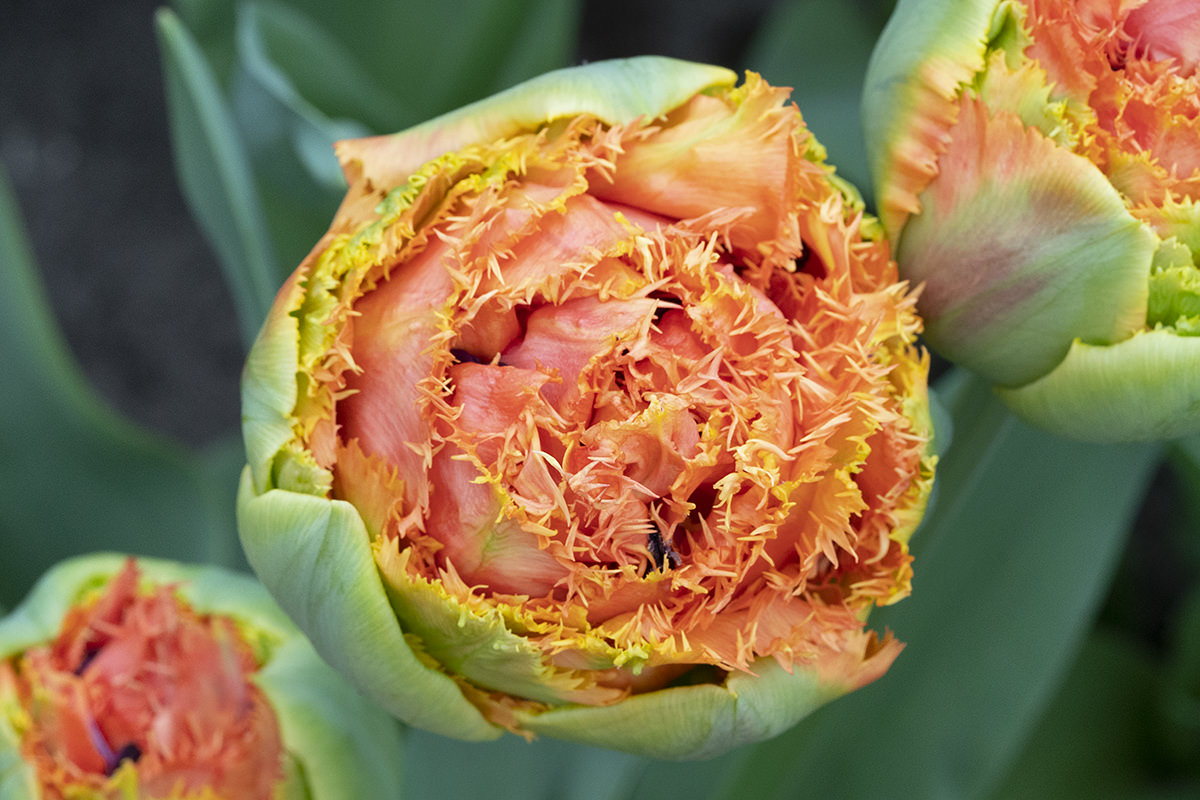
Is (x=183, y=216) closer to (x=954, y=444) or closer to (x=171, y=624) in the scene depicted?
(x=171, y=624)

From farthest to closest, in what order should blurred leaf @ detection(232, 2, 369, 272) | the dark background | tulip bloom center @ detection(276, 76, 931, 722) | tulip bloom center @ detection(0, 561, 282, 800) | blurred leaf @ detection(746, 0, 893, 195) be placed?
the dark background < blurred leaf @ detection(746, 0, 893, 195) < blurred leaf @ detection(232, 2, 369, 272) < tulip bloom center @ detection(0, 561, 282, 800) < tulip bloom center @ detection(276, 76, 931, 722)

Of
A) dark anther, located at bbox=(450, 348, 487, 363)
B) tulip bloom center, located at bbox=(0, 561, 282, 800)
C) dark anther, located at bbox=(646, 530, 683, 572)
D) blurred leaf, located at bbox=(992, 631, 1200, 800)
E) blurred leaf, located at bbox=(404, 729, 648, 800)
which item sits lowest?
blurred leaf, located at bbox=(992, 631, 1200, 800)

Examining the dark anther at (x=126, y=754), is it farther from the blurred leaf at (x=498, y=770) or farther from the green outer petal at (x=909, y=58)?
the green outer petal at (x=909, y=58)

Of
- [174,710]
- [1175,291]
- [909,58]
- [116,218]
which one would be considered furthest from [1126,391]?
[116,218]

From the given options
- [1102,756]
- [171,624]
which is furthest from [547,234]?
[1102,756]

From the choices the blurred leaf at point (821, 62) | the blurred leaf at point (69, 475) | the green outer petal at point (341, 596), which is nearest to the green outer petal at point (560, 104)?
the green outer petal at point (341, 596)

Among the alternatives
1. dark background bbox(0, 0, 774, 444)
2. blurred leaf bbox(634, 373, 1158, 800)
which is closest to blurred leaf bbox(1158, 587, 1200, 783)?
blurred leaf bbox(634, 373, 1158, 800)

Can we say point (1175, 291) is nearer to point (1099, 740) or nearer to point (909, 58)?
point (909, 58)

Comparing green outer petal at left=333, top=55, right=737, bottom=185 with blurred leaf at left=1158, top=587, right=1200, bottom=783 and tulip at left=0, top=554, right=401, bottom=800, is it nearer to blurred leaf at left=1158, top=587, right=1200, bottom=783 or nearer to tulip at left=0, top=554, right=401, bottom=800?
tulip at left=0, top=554, right=401, bottom=800
